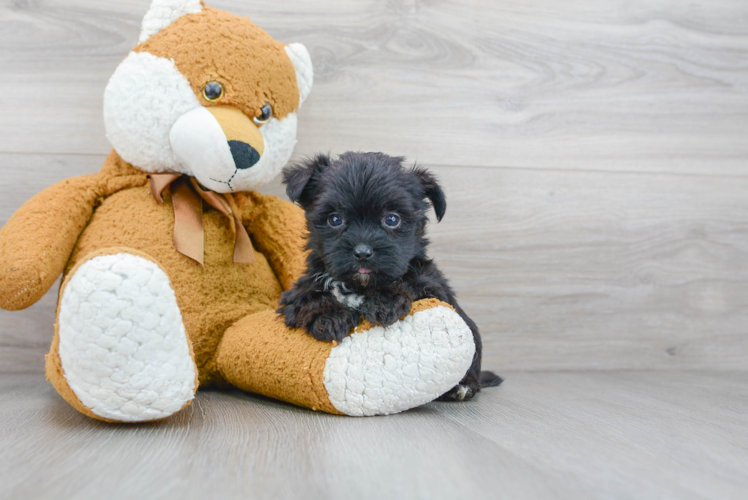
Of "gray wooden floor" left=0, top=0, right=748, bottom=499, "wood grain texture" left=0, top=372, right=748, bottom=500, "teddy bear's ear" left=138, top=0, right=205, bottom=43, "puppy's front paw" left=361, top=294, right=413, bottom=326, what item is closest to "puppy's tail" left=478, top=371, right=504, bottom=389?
"gray wooden floor" left=0, top=0, right=748, bottom=499

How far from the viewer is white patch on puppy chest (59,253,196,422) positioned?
3.04 ft

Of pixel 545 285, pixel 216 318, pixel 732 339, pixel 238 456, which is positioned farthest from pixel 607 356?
pixel 238 456

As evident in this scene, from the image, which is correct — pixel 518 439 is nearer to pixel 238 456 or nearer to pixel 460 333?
pixel 460 333

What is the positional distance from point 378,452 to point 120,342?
47cm

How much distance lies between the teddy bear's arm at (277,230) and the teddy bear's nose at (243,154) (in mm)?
215

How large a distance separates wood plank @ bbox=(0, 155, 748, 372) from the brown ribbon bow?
2.25ft

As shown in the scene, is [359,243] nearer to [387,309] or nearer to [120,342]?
[387,309]

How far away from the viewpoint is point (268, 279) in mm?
1515

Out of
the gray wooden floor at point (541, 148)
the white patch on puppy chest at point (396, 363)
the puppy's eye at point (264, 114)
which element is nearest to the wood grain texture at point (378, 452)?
the white patch on puppy chest at point (396, 363)

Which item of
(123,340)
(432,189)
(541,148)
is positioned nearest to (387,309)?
(432,189)

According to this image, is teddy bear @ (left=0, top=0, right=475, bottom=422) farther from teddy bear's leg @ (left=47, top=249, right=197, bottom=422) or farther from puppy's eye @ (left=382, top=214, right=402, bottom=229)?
puppy's eye @ (left=382, top=214, right=402, bottom=229)

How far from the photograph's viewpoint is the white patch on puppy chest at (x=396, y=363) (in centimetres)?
111

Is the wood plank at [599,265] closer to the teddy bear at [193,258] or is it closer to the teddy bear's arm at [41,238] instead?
the teddy bear at [193,258]

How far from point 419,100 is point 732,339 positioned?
1411mm
